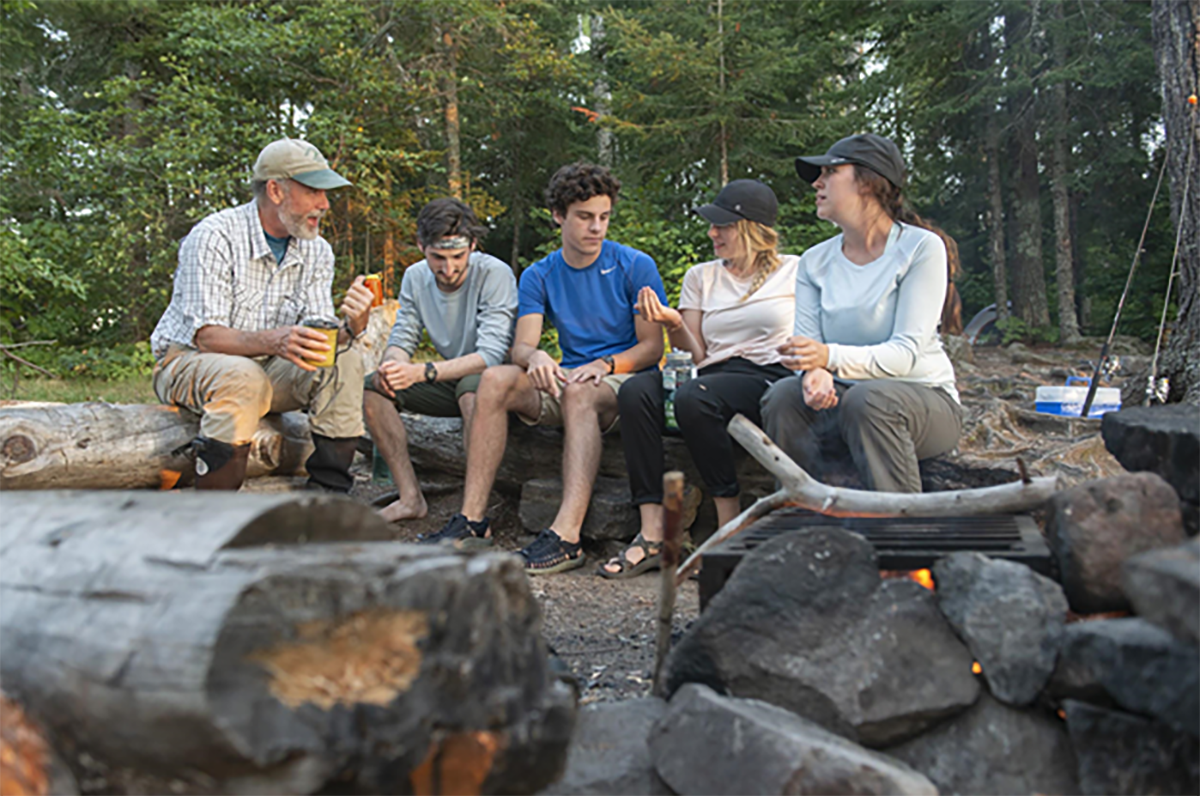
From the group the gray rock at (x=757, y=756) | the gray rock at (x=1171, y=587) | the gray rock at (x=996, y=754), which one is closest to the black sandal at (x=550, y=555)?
the gray rock at (x=757, y=756)

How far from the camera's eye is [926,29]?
1372 centimetres

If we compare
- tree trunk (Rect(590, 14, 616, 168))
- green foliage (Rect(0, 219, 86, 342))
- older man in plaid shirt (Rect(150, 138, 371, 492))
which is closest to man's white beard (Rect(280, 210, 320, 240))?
older man in plaid shirt (Rect(150, 138, 371, 492))

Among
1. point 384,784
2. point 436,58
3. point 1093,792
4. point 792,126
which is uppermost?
point 436,58

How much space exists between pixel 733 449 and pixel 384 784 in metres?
3.01

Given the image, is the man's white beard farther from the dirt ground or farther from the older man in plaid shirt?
the dirt ground

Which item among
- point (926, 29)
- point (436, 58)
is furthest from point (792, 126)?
point (436, 58)

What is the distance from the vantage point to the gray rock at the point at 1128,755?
159 cm

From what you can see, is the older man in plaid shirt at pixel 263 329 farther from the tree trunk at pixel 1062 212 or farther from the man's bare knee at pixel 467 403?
the tree trunk at pixel 1062 212

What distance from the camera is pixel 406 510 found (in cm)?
482

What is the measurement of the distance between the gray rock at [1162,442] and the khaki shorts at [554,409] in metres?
2.24

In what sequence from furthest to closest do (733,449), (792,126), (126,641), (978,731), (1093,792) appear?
(792,126), (733,449), (978,731), (1093,792), (126,641)

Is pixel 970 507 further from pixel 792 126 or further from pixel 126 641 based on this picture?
pixel 792 126

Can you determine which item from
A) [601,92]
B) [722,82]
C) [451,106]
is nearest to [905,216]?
[722,82]

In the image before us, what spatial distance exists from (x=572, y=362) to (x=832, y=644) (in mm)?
2799
